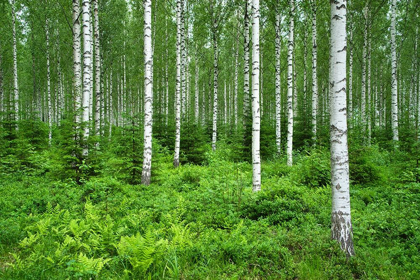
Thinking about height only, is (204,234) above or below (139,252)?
below

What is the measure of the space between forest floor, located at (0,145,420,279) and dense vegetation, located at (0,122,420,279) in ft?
0.07

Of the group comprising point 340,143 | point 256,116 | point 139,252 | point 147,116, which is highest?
point 147,116

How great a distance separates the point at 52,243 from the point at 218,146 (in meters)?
12.1

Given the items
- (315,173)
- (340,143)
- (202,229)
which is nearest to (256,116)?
(315,173)

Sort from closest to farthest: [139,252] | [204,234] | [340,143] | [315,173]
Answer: [139,252]
[340,143]
[204,234]
[315,173]

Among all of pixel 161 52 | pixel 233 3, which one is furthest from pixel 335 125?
pixel 161 52

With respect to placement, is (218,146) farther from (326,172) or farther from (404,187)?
(404,187)

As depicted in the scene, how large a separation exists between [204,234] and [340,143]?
2.87 meters

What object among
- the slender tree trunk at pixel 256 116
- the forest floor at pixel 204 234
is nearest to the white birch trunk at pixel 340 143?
the forest floor at pixel 204 234

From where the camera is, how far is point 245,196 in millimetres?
6508

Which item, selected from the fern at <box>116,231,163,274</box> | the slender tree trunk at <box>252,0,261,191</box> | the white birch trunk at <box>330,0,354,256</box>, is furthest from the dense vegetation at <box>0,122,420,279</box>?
the slender tree trunk at <box>252,0,261,191</box>

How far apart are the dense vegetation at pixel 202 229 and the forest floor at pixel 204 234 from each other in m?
0.02

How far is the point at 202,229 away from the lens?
487 centimetres

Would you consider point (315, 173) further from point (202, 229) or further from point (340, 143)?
point (202, 229)
